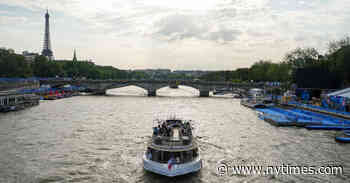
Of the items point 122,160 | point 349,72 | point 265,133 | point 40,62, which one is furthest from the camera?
point 40,62

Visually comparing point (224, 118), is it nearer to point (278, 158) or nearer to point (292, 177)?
point (278, 158)

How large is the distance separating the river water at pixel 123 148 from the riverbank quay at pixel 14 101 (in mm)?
6950

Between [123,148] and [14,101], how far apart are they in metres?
35.5

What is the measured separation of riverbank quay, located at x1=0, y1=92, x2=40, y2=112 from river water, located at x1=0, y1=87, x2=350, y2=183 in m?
6.95

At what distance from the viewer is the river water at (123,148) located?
1948cm

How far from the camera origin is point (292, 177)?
781 inches

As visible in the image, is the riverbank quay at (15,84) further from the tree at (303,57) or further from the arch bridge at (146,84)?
the tree at (303,57)

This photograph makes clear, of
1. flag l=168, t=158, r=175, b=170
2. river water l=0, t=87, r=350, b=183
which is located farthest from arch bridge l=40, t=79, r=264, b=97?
flag l=168, t=158, r=175, b=170

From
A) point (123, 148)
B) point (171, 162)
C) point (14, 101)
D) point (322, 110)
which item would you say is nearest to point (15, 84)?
point (14, 101)

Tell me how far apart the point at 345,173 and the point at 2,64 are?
8029cm

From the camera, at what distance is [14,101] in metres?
52.4

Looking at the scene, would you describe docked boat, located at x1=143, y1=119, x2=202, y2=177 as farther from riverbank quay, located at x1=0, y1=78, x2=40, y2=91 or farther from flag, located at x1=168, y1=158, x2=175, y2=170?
riverbank quay, located at x1=0, y1=78, x2=40, y2=91

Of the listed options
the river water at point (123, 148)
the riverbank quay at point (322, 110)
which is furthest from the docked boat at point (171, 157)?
the riverbank quay at point (322, 110)

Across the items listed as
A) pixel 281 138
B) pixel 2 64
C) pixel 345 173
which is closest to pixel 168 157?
pixel 345 173
